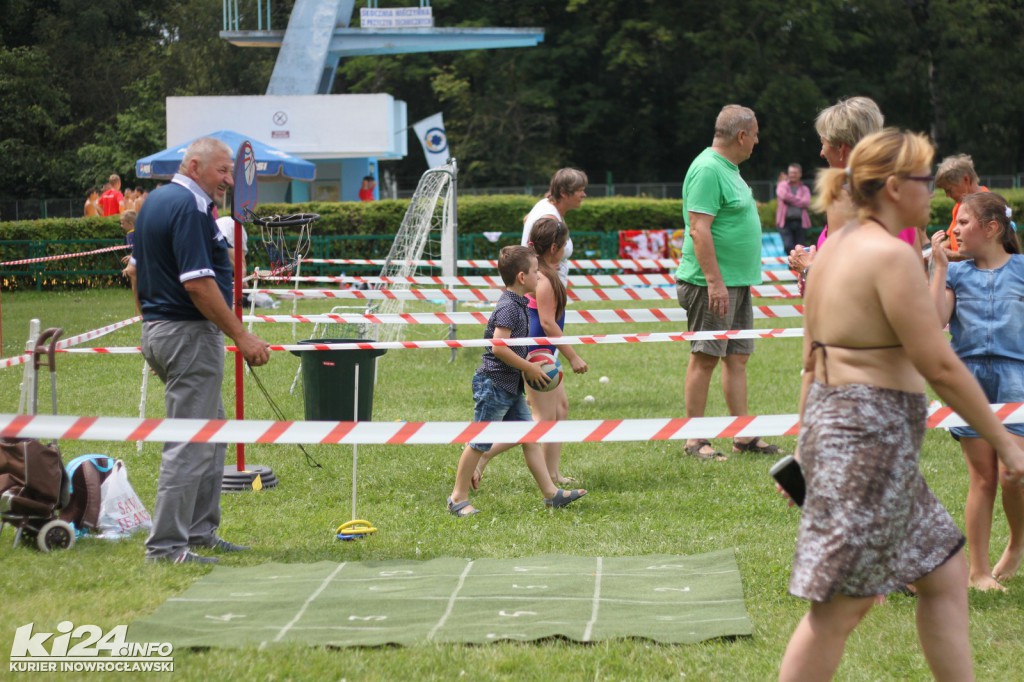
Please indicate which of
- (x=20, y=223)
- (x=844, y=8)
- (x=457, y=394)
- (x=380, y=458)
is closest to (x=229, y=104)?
(x=20, y=223)

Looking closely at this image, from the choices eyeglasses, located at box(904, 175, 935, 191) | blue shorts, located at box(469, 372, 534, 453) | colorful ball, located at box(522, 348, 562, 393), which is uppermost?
eyeglasses, located at box(904, 175, 935, 191)

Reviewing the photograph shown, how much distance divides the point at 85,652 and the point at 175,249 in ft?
6.37

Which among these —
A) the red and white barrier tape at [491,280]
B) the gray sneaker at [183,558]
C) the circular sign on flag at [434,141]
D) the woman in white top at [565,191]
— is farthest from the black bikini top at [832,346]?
the circular sign on flag at [434,141]

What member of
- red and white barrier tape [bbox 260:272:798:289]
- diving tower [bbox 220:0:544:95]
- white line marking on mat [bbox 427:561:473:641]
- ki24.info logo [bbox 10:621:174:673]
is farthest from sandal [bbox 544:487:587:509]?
diving tower [bbox 220:0:544:95]

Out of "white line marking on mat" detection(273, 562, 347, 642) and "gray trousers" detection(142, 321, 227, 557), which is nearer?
"white line marking on mat" detection(273, 562, 347, 642)

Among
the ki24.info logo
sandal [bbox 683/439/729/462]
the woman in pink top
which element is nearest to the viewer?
the ki24.info logo

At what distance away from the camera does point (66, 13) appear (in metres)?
A: 46.8

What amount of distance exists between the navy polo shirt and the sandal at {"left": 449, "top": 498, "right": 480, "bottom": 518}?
182 cm

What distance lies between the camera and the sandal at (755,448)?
8.16 metres

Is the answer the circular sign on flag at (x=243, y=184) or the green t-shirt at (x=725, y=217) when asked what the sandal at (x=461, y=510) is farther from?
the green t-shirt at (x=725, y=217)

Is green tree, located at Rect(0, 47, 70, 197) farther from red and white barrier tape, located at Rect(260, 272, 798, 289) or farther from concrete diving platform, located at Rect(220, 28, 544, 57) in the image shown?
red and white barrier tape, located at Rect(260, 272, 798, 289)

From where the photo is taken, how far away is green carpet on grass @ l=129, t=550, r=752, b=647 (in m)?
4.63

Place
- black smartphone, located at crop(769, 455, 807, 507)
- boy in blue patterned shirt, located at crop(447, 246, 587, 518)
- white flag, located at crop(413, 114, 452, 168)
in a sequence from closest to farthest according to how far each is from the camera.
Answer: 1. black smartphone, located at crop(769, 455, 807, 507)
2. boy in blue patterned shirt, located at crop(447, 246, 587, 518)
3. white flag, located at crop(413, 114, 452, 168)

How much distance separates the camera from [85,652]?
446 centimetres
